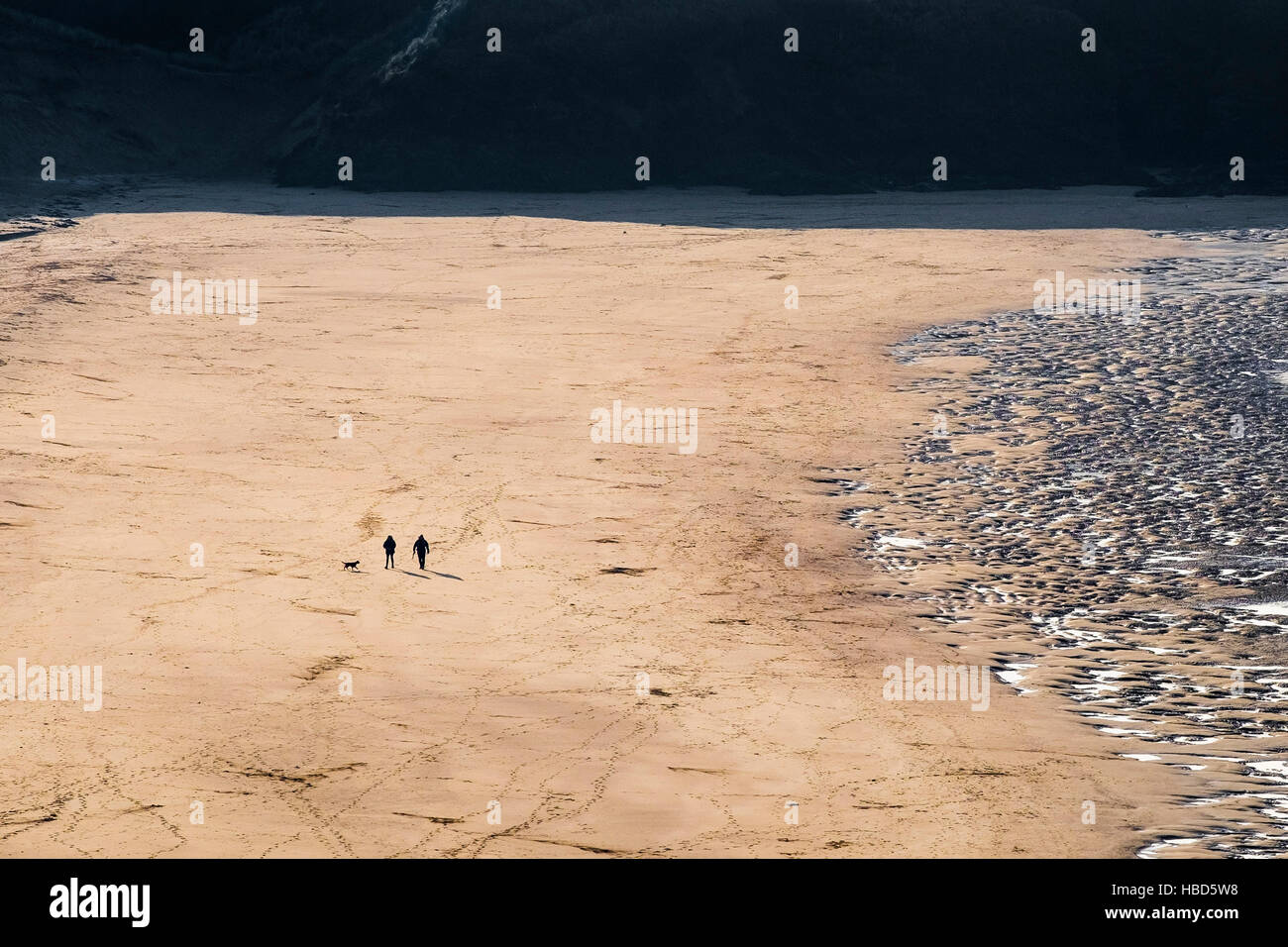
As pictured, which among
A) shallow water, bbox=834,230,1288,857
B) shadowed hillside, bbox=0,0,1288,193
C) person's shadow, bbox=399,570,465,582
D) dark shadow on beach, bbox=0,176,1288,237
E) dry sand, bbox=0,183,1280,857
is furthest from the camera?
shadowed hillside, bbox=0,0,1288,193

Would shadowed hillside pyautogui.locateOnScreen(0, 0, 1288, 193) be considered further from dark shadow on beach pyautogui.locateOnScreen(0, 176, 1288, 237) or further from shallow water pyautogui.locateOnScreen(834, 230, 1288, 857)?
shallow water pyautogui.locateOnScreen(834, 230, 1288, 857)

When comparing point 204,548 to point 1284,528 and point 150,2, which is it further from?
point 150,2

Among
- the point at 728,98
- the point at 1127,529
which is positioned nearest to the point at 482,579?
the point at 1127,529

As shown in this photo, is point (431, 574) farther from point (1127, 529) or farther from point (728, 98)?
point (728, 98)

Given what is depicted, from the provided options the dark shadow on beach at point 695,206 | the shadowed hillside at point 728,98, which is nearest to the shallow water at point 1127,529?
the dark shadow on beach at point 695,206

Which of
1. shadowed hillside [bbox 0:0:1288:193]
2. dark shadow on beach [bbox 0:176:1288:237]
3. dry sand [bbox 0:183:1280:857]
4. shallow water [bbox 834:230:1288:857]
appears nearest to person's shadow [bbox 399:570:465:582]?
dry sand [bbox 0:183:1280:857]

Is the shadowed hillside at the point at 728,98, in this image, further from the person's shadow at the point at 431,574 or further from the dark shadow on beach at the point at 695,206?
the person's shadow at the point at 431,574
